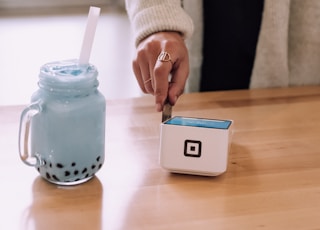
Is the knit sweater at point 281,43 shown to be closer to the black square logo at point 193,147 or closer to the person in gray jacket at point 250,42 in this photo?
the person in gray jacket at point 250,42

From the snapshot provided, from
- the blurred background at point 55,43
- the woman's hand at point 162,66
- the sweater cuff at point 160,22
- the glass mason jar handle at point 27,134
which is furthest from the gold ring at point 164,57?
the blurred background at point 55,43

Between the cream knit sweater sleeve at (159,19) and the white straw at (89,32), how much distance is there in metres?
0.31

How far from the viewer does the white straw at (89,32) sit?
79cm

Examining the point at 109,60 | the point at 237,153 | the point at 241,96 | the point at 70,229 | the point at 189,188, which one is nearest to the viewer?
the point at 70,229

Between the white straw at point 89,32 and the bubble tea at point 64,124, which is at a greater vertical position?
the white straw at point 89,32

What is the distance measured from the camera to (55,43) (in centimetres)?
275

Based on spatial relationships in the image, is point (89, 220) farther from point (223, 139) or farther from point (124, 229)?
point (223, 139)

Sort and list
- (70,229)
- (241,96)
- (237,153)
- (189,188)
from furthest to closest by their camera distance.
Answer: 1. (241,96)
2. (237,153)
3. (189,188)
4. (70,229)

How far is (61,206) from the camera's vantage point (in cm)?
80

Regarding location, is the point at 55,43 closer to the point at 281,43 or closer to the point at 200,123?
the point at 281,43

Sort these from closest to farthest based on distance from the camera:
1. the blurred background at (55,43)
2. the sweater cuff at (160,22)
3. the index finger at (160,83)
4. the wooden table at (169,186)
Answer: the wooden table at (169,186) < the index finger at (160,83) < the sweater cuff at (160,22) < the blurred background at (55,43)

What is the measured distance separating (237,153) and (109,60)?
1751mm

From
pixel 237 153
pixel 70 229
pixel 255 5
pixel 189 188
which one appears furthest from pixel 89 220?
pixel 255 5

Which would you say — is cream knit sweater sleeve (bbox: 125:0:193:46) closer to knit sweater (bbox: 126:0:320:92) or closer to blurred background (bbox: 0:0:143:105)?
knit sweater (bbox: 126:0:320:92)
